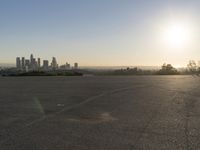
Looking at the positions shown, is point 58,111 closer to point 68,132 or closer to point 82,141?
point 68,132

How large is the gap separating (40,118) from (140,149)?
4.61m

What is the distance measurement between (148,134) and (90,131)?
135cm

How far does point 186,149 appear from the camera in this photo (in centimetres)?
728

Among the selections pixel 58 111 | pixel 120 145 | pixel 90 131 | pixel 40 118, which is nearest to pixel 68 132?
pixel 90 131

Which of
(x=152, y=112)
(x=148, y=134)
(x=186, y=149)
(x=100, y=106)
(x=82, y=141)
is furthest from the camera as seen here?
(x=100, y=106)

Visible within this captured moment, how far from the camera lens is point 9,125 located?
991 cm

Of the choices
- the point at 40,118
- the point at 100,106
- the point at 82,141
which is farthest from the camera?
the point at 100,106

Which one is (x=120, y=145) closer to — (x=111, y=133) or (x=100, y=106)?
(x=111, y=133)

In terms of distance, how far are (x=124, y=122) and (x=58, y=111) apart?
10.0 ft

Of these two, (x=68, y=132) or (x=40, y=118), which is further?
(x=40, y=118)

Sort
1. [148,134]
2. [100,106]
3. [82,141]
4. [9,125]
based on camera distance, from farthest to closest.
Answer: [100,106] < [9,125] < [148,134] < [82,141]

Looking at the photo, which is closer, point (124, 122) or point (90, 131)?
point (90, 131)

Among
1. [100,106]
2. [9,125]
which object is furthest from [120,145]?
[100,106]

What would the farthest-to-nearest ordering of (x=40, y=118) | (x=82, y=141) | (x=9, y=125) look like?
(x=40, y=118)
(x=9, y=125)
(x=82, y=141)
